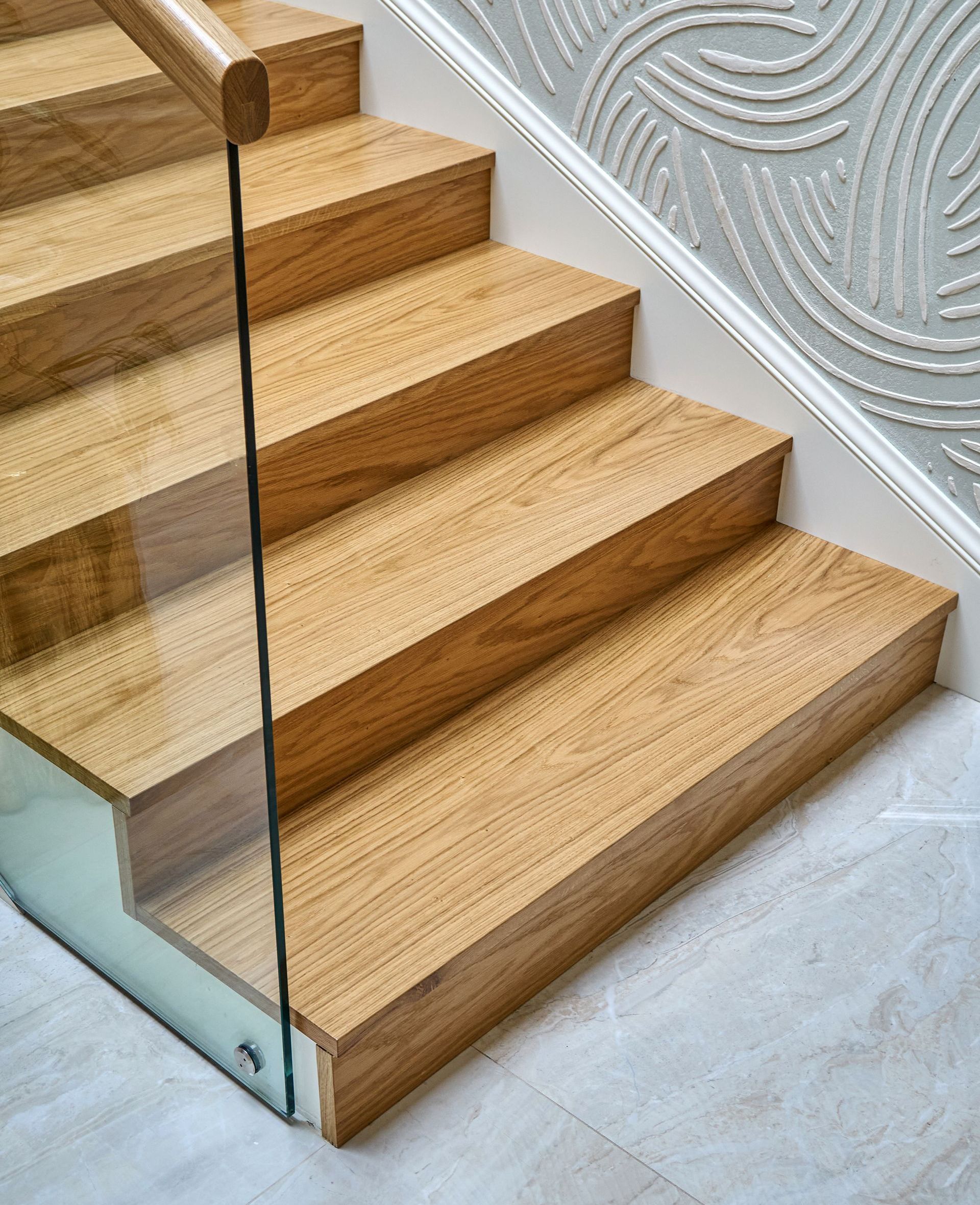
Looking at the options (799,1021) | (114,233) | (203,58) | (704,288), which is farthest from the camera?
(704,288)

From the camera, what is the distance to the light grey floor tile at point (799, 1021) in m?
1.45

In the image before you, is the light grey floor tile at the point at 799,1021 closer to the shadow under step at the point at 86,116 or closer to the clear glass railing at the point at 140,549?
the clear glass railing at the point at 140,549

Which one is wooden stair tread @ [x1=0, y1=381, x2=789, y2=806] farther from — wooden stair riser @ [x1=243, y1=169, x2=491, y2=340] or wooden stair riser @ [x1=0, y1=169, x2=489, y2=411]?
wooden stair riser @ [x1=243, y1=169, x2=491, y2=340]

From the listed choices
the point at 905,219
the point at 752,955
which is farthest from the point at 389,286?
the point at 752,955

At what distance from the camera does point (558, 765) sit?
1753mm

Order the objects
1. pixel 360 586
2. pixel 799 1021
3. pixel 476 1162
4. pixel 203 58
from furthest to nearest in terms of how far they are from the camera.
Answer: pixel 360 586 → pixel 799 1021 → pixel 476 1162 → pixel 203 58

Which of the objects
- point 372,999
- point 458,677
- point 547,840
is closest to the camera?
point 372,999

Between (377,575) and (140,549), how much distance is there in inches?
25.3

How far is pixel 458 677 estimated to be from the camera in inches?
71.6

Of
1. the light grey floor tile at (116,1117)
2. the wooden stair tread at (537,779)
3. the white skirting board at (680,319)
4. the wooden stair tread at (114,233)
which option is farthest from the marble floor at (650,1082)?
the wooden stair tread at (114,233)

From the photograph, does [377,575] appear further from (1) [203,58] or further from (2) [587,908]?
(1) [203,58]

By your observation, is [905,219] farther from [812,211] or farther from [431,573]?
[431,573]

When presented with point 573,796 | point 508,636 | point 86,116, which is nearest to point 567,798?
point 573,796

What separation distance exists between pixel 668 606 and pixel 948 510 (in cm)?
46
